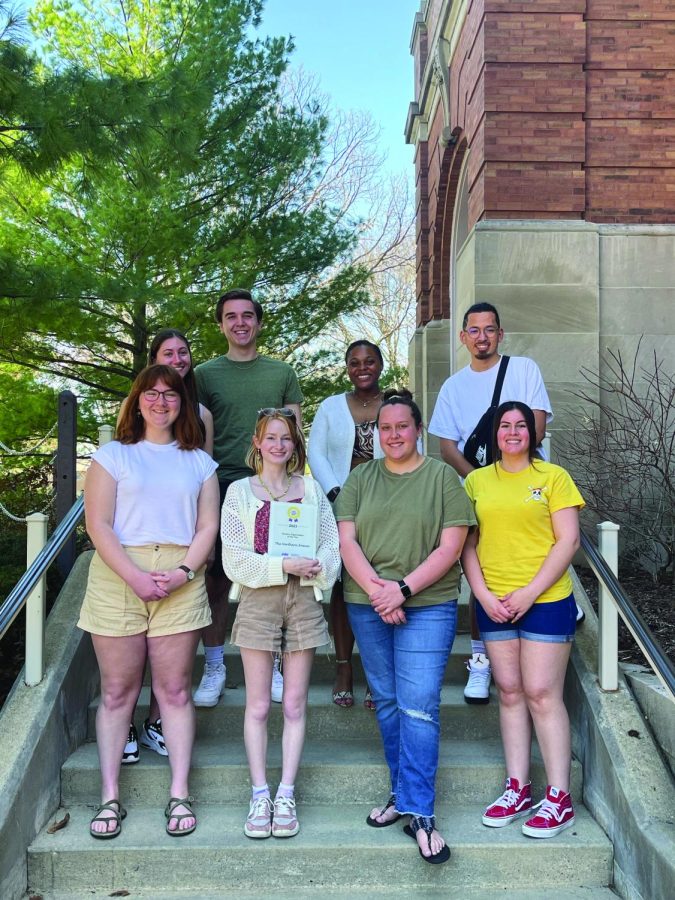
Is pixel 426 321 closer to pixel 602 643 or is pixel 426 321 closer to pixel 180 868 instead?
pixel 602 643

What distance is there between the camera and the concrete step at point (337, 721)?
4.34m

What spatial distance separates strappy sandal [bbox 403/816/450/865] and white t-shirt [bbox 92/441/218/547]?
61.2 inches

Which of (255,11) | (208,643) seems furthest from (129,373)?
(208,643)

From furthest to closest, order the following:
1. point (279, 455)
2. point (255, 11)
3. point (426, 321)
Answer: point (426, 321), point (255, 11), point (279, 455)

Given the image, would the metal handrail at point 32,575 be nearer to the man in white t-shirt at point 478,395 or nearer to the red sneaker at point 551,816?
the man in white t-shirt at point 478,395

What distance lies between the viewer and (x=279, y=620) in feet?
12.1

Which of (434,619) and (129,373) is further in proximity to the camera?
(129,373)

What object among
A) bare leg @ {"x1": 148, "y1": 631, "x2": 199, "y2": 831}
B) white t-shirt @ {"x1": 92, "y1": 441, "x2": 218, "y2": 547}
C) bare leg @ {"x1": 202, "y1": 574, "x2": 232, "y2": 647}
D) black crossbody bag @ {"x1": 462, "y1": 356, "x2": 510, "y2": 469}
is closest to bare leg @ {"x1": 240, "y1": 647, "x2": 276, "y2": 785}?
bare leg @ {"x1": 148, "y1": 631, "x2": 199, "y2": 831}

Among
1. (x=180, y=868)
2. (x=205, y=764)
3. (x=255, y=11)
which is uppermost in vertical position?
(x=255, y=11)

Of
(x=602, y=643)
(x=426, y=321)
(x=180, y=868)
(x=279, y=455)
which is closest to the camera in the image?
(x=180, y=868)

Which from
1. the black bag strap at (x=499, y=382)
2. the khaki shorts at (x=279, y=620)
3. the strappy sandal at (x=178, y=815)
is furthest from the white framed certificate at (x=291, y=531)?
the black bag strap at (x=499, y=382)

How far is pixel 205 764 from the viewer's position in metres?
3.96

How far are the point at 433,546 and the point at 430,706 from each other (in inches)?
26.5

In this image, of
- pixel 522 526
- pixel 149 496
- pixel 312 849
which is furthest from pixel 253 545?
pixel 312 849
